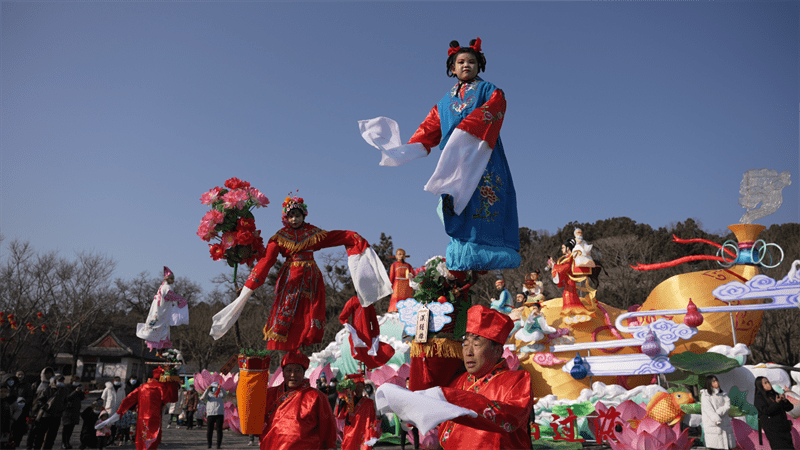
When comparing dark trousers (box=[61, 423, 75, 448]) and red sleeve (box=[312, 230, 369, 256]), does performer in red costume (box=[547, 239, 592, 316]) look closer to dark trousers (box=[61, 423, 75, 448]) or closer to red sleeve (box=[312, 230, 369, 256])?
red sleeve (box=[312, 230, 369, 256])

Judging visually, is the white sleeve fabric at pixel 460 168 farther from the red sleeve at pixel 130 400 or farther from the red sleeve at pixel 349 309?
the red sleeve at pixel 130 400

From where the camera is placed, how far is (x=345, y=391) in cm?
923

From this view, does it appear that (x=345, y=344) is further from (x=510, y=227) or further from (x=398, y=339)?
(x=510, y=227)

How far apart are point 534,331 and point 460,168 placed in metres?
9.51

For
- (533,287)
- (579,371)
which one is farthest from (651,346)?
(533,287)

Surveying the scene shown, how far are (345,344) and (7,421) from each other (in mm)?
7774

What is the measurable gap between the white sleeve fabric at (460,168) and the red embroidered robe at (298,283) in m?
1.90

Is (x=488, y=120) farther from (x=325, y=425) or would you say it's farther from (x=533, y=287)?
(x=533, y=287)

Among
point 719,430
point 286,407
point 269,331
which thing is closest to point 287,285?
point 269,331

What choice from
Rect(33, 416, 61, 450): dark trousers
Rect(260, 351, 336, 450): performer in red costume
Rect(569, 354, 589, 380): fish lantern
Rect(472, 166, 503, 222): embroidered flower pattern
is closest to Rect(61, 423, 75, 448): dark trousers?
Rect(33, 416, 61, 450): dark trousers

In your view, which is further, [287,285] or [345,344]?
[345,344]

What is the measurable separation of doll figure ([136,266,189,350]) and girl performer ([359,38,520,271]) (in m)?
4.84

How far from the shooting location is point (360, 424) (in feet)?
28.5

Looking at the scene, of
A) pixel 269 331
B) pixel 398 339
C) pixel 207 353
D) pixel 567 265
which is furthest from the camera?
pixel 207 353
